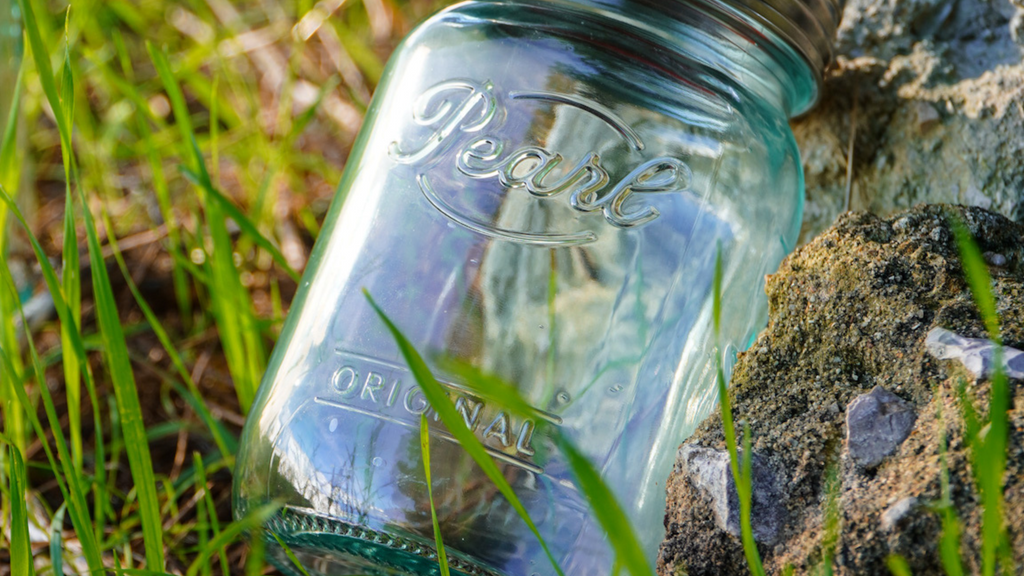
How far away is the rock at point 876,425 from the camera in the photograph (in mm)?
511

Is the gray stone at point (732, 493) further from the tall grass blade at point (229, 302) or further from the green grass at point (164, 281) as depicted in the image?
the tall grass blade at point (229, 302)

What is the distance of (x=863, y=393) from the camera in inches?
21.6

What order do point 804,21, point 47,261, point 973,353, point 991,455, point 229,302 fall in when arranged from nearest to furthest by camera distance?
point 991,455 < point 973,353 < point 47,261 < point 804,21 < point 229,302

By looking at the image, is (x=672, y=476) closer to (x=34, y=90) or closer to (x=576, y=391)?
(x=576, y=391)

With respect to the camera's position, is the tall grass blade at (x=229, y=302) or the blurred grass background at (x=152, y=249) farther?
the tall grass blade at (x=229, y=302)

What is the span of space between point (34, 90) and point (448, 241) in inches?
37.8

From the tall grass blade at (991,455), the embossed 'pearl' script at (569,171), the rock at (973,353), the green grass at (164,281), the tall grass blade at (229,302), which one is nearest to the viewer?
the tall grass blade at (991,455)

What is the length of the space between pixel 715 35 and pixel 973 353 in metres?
0.35

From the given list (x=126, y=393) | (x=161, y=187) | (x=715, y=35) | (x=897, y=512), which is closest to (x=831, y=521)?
(x=897, y=512)

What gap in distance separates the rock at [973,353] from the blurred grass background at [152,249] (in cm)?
47

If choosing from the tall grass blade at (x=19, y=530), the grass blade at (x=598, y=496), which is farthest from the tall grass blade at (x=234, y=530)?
the grass blade at (x=598, y=496)

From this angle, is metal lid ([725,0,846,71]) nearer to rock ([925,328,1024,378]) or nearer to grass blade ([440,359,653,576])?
rock ([925,328,1024,378])

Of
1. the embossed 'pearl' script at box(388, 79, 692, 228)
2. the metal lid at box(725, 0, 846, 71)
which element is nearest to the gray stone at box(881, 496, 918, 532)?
the embossed 'pearl' script at box(388, 79, 692, 228)

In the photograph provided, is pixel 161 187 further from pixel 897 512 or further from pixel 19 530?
pixel 897 512
